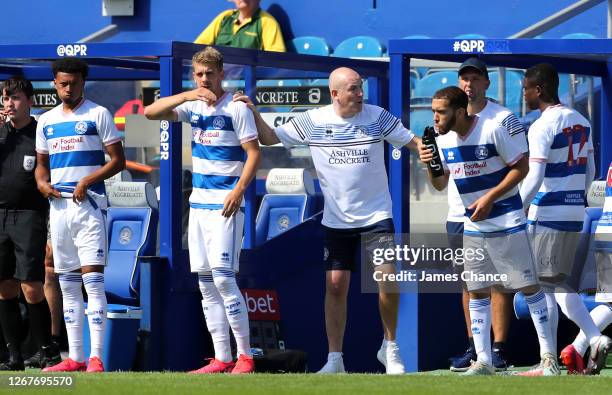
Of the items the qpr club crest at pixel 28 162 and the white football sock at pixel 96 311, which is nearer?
the white football sock at pixel 96 311

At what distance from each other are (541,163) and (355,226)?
1.25 m

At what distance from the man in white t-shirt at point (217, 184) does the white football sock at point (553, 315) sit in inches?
74.0

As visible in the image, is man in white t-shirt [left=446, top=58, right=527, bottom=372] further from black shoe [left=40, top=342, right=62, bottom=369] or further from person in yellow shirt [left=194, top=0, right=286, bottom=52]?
person in yellow shirt [left=194, top=0, right=286, bottom=52]

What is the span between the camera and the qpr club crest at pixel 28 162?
32.5 feet

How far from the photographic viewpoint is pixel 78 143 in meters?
9.32

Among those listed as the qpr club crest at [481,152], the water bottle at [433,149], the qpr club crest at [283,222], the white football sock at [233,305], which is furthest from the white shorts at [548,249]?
the qpr club crest at [283,222]

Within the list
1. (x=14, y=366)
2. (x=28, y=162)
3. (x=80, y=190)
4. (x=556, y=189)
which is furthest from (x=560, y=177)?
(x=14, y=366)

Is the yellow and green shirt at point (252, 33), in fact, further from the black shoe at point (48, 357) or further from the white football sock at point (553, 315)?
the white football sock at point (553, 315)

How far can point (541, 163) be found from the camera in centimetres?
910

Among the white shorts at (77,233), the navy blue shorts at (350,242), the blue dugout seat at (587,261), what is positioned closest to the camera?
the navy blue shorts at (350,242)

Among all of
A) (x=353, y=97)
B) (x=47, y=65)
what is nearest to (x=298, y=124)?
(x=353, y=97)

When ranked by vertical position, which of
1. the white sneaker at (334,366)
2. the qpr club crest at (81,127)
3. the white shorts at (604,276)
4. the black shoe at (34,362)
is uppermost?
the qpr club crest at (81,127)

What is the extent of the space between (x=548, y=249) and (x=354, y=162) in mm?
1439

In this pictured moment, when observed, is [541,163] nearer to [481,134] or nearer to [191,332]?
[481,134]
